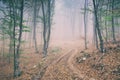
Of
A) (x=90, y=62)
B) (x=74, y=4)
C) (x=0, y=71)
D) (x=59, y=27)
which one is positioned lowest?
(x=0, y=71)

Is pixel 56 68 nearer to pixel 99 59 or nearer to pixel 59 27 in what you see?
pixel 99 59

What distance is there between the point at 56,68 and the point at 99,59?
14.9 feet

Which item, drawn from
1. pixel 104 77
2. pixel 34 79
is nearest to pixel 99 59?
pixel 104 77

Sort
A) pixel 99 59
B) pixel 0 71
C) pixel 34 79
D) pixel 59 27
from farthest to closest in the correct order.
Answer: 1. pixel 59 27
2. pixel 0 71
3. pixel 99 59
4. pixel 34 79

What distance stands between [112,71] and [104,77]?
961mm

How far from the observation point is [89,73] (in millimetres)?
16438

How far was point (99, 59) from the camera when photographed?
62.2 ft

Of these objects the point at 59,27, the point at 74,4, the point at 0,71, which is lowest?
the point at 0,71

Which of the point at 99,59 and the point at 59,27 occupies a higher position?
the point at 59,27

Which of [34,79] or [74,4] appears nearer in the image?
[34,79]

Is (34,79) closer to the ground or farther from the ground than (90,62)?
closer to the ground

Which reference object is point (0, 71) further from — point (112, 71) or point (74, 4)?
point (74, 4)

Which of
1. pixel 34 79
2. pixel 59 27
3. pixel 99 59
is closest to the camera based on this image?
pixel 34 79

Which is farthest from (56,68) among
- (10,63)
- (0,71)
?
(10,63)
